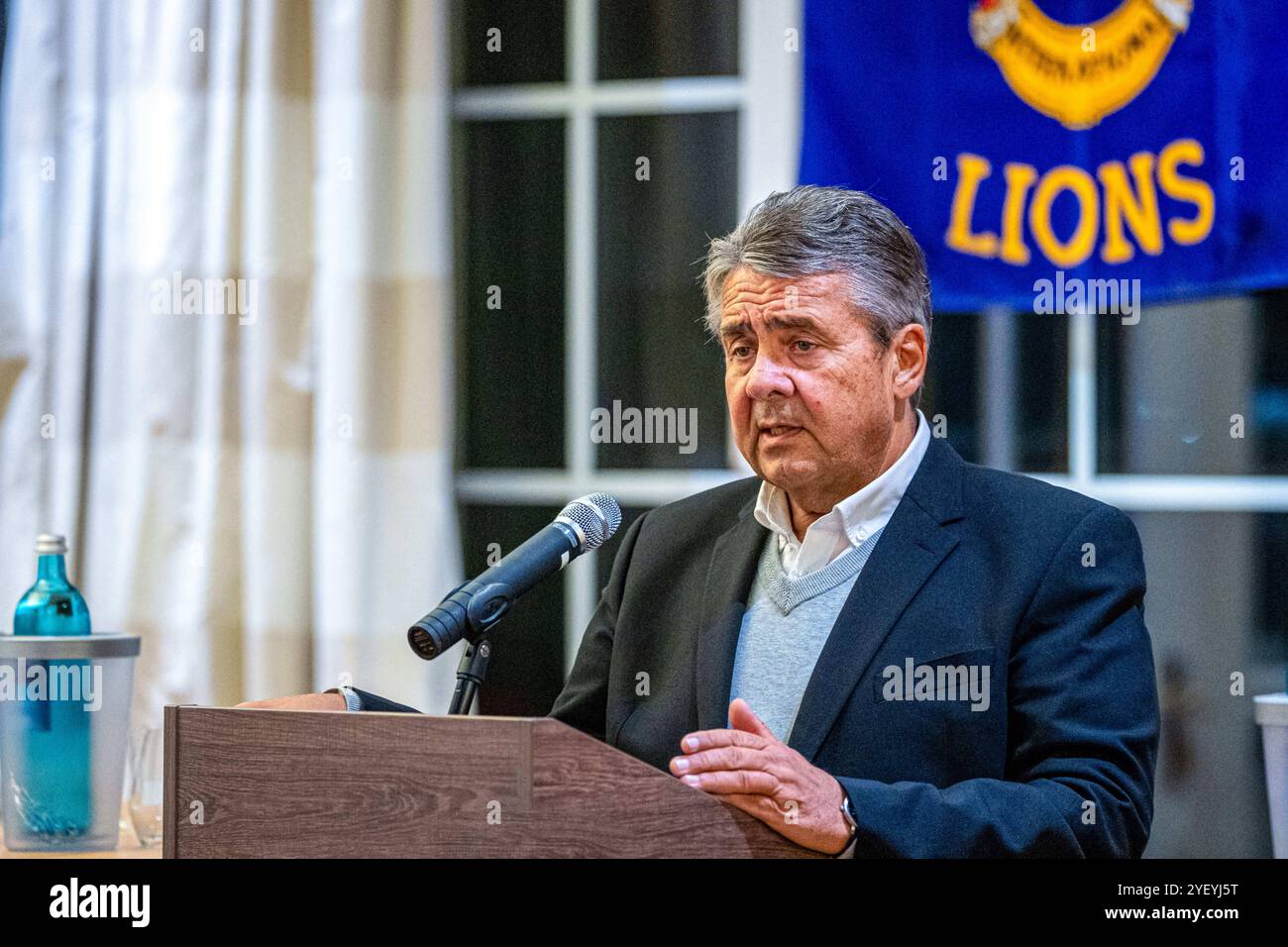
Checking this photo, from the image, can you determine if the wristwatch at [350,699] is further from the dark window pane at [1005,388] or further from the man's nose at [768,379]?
the dark window pane at [1005,388]

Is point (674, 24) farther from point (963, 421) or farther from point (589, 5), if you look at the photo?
point (963, 421)

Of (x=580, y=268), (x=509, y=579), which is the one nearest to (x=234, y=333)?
(x=580, y=268)

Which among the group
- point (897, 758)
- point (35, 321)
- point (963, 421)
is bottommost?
point (897, 758)

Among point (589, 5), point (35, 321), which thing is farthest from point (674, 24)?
point (35, 321)

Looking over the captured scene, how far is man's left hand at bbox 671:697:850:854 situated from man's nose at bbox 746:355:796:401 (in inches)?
20.7

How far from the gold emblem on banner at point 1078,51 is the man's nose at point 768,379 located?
1.15m

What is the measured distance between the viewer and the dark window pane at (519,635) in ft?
9.48

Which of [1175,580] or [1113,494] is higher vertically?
[1113,494]

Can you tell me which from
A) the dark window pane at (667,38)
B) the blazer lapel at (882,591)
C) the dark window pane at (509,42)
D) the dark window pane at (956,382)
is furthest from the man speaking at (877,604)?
the dark window pane at (509,42)

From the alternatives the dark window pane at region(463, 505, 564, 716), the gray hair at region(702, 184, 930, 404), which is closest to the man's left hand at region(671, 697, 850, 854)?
the gray hair at region(702, 184, 930, 404)

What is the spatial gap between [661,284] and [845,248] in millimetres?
1101

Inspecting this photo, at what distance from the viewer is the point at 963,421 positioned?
8.79 ft

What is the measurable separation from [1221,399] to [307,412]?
68.7 inches

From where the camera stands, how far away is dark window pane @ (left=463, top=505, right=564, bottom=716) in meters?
2.89
